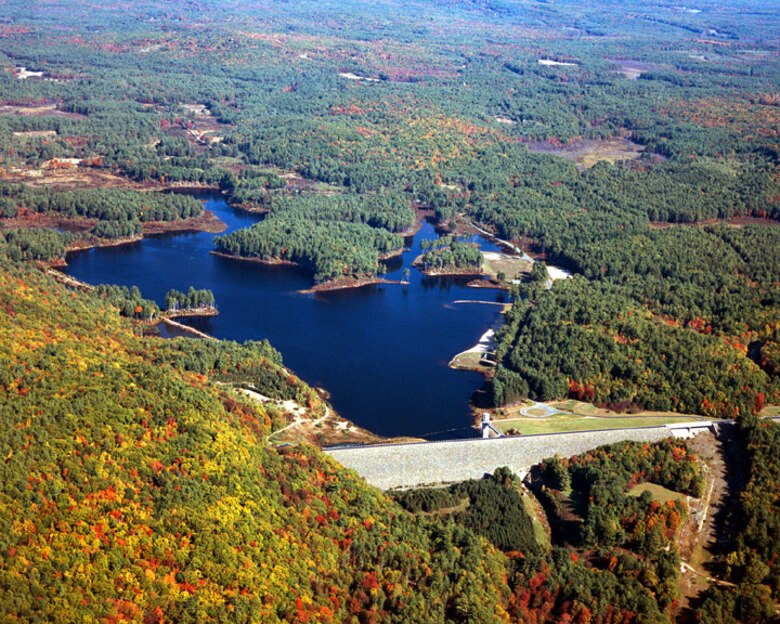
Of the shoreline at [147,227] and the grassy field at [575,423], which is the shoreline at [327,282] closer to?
the shoreline at [147,227]

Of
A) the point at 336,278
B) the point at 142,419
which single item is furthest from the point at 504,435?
the point at 336,278

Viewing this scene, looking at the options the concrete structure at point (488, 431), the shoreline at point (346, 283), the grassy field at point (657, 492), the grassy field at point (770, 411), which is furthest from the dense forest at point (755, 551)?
the shoreline at point (346, 283)

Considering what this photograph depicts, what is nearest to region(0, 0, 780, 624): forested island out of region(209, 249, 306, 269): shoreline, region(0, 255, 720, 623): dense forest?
region(0, 255, 720, 623): dense forest

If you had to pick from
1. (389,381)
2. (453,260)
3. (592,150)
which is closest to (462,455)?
(389,381)

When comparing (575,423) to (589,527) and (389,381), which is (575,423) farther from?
(389,381)

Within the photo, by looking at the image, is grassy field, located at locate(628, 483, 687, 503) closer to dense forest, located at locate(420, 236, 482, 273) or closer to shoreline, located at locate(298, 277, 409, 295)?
shoreline, located at locate(298, 277, 409, 295)

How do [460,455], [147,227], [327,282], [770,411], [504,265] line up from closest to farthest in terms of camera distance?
[460,455], [770,411], [327,282], [504,265], [147,227]
